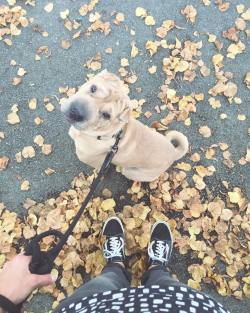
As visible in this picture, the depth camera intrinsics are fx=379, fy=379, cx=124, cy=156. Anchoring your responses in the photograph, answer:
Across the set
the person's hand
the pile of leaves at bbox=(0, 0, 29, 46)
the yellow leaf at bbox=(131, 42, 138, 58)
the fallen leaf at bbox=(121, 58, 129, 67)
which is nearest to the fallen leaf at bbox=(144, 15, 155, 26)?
the yellow leaf at bbox=(131, 42, 138, 58)

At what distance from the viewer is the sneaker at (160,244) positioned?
3732mm

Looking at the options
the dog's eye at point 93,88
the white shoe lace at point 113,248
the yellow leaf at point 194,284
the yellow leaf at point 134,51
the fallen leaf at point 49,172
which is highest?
the dog's eye at point 93,88

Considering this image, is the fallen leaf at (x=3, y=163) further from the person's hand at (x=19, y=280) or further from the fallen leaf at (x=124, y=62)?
the person's hand at (x=19, y=280)

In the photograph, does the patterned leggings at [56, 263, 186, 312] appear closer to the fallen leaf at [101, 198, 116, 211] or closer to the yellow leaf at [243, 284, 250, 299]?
the fallen leaf at [101, 198, 116, 211]

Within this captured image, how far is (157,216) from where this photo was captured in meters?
4.01

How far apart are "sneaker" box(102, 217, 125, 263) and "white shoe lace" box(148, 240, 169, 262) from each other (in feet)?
0.95

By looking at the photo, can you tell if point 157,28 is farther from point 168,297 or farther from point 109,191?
point 168,297

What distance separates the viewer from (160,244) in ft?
12.4

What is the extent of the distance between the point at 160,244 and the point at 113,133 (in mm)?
1306

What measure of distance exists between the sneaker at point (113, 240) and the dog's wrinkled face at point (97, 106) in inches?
49.0

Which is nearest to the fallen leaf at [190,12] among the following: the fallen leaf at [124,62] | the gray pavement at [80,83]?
the gray pavement at [80,83]

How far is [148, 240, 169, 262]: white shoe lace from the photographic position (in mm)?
3730

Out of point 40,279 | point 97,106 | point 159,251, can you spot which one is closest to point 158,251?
point 159,251

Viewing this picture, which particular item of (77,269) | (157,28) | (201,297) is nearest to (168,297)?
(201,297)
